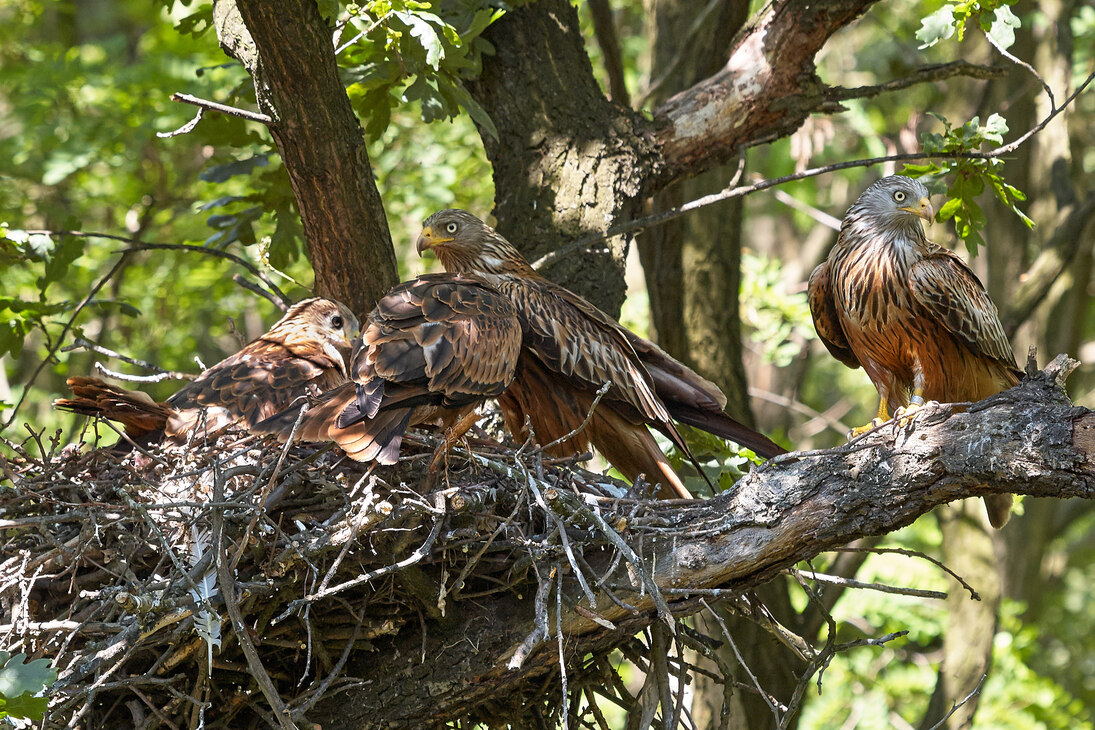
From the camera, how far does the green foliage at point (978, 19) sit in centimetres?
402

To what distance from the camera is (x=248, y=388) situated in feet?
14.1

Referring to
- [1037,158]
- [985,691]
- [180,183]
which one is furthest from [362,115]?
[985,691]

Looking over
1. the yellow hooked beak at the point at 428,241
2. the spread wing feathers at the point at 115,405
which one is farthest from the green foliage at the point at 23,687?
the yellow hooked beak at the point at 428,241

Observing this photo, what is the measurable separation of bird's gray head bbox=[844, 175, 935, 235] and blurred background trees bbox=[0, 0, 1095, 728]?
121 mm

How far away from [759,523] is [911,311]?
4.90 feet

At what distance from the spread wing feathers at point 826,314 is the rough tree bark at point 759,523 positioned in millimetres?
1461

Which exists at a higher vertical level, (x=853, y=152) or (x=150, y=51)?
(x=150, y=51)

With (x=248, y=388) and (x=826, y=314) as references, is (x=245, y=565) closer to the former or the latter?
(x=248, y=388)

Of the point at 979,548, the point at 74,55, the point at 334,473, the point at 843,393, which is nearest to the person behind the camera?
the point at 334,473

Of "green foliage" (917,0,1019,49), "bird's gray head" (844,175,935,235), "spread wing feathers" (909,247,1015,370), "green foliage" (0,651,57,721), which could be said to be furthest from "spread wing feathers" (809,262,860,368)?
"green foliage" (0,651,57,721)

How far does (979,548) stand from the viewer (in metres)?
7.35

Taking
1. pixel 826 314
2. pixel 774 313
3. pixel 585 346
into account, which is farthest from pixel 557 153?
pixel 774 313

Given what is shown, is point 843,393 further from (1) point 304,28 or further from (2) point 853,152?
(1) point 304,28

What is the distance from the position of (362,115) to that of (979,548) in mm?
5183
